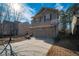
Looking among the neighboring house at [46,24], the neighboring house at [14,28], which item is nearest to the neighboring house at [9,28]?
the neighboring house at [14,28]

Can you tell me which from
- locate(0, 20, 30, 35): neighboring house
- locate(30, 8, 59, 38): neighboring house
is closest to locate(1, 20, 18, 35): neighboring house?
locate(0, 20, 30, 35): neighboring house

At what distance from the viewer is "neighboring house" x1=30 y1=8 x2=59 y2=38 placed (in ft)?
8.38

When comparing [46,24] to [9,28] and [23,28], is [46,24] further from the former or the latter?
[9,28]

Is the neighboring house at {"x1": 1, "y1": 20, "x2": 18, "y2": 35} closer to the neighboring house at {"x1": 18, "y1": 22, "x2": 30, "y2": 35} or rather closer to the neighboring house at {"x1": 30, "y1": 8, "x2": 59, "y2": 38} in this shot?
the neighboring house at {"x1": 18, "y1": 22, "x2": 30, "y2": 35}

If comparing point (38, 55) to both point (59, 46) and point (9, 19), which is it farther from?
point (9, 19)

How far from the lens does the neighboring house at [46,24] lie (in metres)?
2.55

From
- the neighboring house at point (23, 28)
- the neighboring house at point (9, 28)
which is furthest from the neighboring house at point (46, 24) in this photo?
the neighboring house at point (9, 28)

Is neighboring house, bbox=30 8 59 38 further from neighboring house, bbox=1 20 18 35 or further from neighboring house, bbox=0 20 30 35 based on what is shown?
neighboring house, bbox=1 20 18 35

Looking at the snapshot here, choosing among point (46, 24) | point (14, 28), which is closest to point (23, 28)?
point (14, 28)

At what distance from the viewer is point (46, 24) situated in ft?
8.45

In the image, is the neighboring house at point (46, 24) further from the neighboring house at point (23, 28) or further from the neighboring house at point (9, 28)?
the neighboring house at point (9, 28)

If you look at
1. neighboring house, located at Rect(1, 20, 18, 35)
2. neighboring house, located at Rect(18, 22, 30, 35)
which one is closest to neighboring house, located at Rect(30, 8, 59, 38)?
neighboring house, located at Rect(18, 22, 30, 35)

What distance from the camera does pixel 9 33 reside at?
2549 millimetres

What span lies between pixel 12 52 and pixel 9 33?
0.23m
